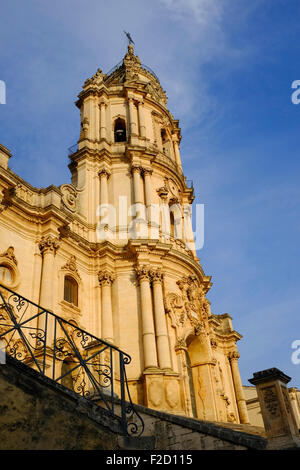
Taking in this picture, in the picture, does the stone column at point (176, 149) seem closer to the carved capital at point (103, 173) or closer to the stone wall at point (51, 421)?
the carved capital at point (103, 173)

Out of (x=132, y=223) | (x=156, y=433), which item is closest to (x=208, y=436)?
(x=156, y=433)

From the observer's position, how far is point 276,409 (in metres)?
10.6

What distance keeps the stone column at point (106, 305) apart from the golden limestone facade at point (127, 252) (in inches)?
2.0

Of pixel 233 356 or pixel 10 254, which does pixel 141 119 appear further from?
pixel 233 356

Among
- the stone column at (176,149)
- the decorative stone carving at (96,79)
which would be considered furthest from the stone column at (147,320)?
the decorative stone carving at (96,79)

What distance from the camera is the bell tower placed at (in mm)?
19703

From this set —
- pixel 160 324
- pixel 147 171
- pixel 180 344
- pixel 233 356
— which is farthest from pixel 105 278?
pixel 233 356

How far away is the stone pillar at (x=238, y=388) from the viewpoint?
28.2m

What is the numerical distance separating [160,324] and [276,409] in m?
9.82

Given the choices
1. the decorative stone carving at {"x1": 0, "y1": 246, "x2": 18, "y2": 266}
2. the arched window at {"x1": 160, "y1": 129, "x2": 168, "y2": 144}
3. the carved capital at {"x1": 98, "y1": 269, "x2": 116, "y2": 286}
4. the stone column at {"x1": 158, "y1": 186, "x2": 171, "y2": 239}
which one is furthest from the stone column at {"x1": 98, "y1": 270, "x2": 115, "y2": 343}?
the arched window at {"x1": 160, "y1": 129, "x2": 168, "y2": 144}

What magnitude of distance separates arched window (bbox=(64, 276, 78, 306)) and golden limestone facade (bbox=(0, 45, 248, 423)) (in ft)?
0.16

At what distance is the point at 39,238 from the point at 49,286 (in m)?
2.45

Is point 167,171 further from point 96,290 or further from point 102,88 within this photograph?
point 96,290

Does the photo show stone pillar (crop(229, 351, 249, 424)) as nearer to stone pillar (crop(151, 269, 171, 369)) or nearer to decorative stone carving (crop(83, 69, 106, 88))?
stone pillar (crop(151, 269, 171, 369))
